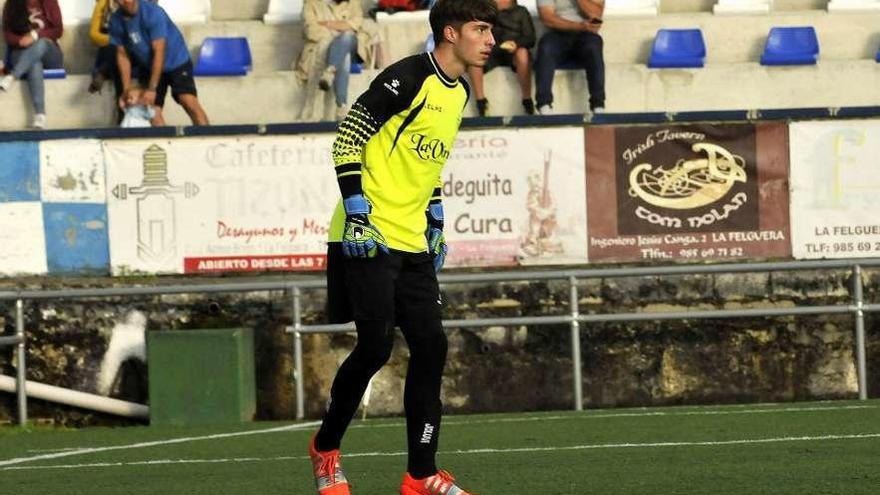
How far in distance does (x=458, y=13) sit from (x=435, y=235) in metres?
0.95

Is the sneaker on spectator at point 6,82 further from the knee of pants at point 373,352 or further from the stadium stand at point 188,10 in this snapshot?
the knee of pants at point 373,352

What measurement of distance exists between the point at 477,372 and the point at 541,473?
6.21m

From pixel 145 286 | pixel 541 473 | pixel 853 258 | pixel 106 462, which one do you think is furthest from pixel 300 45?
pixel 541 473

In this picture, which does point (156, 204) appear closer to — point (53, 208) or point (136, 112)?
point (53, 208)

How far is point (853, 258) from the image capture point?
48.9ft

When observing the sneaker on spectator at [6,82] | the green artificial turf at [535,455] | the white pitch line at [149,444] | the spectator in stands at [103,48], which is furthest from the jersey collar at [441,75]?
the sneaker on spectator at [6,82]

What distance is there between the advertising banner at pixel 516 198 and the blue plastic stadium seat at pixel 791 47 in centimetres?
360

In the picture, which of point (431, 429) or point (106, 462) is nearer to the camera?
point (431, 429)

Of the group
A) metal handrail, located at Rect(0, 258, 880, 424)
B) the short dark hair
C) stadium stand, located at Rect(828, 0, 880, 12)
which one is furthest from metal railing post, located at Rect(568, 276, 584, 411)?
the short dark hair

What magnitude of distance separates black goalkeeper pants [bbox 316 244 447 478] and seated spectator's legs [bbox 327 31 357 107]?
9.46m

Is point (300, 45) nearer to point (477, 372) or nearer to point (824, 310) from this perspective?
point (477, 372)

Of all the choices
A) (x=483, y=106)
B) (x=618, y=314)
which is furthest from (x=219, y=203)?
(x=618, y=314)

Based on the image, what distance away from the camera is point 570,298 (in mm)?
14383

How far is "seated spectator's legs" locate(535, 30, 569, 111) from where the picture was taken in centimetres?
1669
